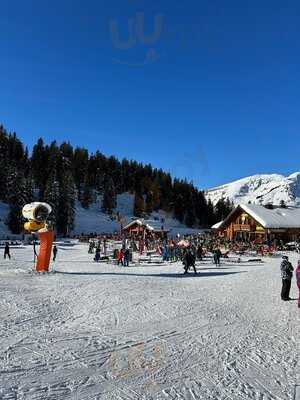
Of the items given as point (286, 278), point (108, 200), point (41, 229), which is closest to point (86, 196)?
point (108, 200)

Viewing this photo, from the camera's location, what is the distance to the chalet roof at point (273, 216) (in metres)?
51.6

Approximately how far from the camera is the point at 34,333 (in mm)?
9578

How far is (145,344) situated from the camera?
891cm

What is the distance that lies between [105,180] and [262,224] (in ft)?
232

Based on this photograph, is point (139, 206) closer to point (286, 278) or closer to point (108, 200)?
point (108, 200)

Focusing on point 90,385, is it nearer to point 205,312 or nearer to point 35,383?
point 35,383

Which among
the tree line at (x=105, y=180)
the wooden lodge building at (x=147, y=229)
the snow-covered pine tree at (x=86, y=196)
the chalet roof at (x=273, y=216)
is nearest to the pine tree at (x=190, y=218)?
the tree line at (x=105, y=180)

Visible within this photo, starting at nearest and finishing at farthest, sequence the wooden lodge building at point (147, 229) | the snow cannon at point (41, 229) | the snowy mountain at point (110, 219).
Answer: the snow cannon at point (41, 229)
the wooden lodge building at point (147, 229)
the snowy mountain at point (110, 219)

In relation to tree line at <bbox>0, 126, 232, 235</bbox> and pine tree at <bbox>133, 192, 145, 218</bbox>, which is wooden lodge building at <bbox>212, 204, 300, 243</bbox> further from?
pine tree at <bbox>133, 192, 145, 218</bbox>

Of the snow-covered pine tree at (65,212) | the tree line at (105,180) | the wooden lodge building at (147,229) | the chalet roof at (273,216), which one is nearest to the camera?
the chalet roof at (273,216)

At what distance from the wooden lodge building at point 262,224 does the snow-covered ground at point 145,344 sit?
119ft

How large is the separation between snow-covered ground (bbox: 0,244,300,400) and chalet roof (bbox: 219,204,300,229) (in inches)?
1406

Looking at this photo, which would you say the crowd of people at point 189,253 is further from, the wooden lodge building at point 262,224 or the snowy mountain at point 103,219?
the snowy mountain at point 103,219

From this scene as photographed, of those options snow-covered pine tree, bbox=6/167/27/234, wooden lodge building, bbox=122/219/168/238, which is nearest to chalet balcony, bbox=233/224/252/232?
wooden lodge building, bbox=122/219/168/238
